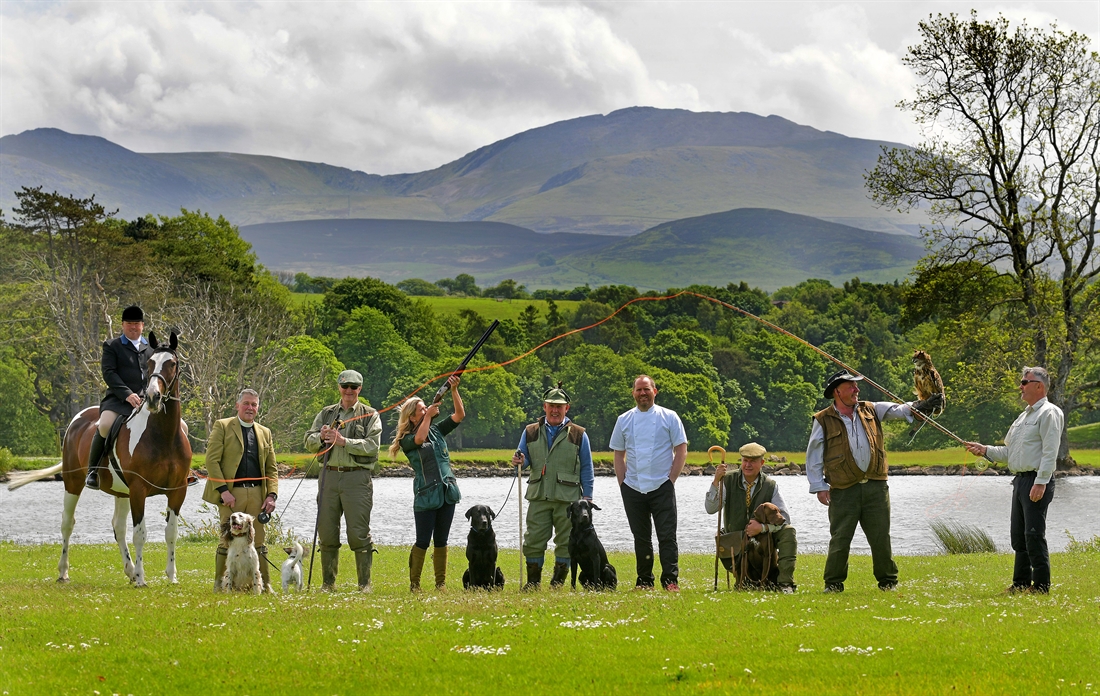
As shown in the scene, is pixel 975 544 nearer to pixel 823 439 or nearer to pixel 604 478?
pixel 823 439

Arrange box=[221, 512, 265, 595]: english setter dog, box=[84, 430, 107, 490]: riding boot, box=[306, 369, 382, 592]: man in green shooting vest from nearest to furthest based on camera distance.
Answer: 1. box=[221, 512, 265, 595]: english setter dog
2. box=[306, 369, 382, 592]: man in green shooting vest
3. box=[84, 430, 107, 490]: riding boot

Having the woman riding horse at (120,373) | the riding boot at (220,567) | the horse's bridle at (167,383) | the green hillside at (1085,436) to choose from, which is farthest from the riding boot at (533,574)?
the green hillside at (1085,436)

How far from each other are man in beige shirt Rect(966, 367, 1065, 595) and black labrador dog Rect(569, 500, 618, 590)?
4426 millimetres

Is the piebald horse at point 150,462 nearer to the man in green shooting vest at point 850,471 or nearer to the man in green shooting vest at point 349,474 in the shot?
the man in green shooting vest at point 349,474

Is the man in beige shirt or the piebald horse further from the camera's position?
the piebald horse

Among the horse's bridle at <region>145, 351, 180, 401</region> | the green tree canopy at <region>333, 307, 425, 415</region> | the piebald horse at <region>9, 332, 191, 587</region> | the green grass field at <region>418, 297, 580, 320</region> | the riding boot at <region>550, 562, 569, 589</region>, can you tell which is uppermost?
the green grass field at <region>418, 297, 580, 320</region>

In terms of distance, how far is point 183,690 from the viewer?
8.63m

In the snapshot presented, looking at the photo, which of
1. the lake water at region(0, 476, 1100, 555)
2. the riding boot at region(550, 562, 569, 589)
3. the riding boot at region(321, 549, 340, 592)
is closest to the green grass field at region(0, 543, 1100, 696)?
the riding boot at region(321, 549, 340, 592)

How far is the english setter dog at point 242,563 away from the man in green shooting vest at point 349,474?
1.07m

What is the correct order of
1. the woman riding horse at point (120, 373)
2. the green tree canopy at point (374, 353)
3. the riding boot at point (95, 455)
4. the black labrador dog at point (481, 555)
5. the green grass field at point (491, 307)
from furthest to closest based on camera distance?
the green grass field at point (491, 307)
the green tree canopy at point (374, 353)
the riding boot at point (95, 455)
the woman riding horse at point (120, 373)
the black labrador dog at point (481, 555)

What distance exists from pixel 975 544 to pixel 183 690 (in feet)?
63.8

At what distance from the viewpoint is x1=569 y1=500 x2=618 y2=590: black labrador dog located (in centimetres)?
1339

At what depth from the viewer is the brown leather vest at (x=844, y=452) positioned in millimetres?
12883

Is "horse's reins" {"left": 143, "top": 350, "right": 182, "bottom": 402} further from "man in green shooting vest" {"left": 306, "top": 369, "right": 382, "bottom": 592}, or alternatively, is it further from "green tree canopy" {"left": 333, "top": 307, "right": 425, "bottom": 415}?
"green tree canopy" {"left": 333, "top": 307, "right": 425, "bottom": 415}
